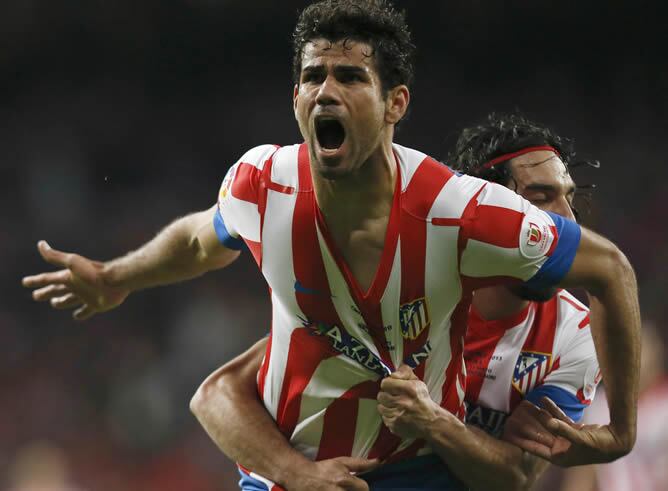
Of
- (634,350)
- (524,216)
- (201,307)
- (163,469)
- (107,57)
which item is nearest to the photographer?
(524,216)

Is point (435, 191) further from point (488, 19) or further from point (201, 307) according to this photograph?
point (488, 19)

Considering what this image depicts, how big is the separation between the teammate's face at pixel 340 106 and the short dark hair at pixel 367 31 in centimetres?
2

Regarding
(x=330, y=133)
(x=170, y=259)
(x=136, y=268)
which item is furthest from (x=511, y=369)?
(x=136, y=268)

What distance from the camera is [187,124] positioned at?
6.21m

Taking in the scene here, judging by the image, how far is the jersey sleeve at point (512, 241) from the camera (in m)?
2.06

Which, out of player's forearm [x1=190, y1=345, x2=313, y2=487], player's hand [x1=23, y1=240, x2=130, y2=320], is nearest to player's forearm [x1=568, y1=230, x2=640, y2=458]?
player's forearm [x1=190, y1=345, x2=313, y2=487]

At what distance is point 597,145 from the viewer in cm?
601

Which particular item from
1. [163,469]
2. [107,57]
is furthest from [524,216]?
[107,57]

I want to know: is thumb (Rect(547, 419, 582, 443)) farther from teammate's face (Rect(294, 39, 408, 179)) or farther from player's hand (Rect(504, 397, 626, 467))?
teammate's face (Rect(294, 39, 408, 179))

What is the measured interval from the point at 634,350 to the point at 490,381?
49 centimetres

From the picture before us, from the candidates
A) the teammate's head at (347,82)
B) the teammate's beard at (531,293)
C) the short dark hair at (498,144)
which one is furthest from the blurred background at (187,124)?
the teammate's head at (347,82)

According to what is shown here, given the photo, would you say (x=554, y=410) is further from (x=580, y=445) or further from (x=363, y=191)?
(x=363, y=191)

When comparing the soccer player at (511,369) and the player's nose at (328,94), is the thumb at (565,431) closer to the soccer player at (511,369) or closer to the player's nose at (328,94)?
the soccer player at (511,369)

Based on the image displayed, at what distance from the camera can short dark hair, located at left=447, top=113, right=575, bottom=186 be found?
288 cm
